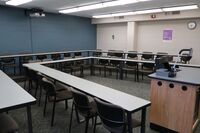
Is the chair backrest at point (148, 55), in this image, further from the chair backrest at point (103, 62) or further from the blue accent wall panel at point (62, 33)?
the blue accent wall panel at point (62, 33)

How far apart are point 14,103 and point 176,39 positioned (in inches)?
258

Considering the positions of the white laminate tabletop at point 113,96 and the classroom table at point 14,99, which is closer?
the classroom table at point 14,99

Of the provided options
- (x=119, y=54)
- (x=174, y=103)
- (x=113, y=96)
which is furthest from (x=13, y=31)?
(x=174, y=103)

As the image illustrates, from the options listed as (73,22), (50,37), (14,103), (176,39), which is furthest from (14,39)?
(176,39)

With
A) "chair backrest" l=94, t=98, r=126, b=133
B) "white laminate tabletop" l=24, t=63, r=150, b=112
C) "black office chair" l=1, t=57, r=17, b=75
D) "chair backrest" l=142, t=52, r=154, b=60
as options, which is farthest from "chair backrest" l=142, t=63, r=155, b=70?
"black office chair" l=1, t=57, r=17, b=75

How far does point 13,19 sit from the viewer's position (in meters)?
6.18

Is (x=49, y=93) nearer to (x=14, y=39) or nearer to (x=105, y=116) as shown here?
(x=105, y=116)

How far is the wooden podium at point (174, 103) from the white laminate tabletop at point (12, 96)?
186 cm

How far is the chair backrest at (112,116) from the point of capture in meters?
1.70

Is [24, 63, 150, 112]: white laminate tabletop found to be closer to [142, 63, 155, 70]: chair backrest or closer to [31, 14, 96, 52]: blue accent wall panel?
[142, 63, 155, 70]: chair backrest

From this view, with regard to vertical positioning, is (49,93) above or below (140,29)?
below

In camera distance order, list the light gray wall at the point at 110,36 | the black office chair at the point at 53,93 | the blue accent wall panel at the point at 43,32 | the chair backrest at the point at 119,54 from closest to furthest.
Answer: the black office chair at the point at 53,93
the blue accent wall panel at the point at 43,32
the chair backrest at the point at 119,54
the light gray wall at the point at 110,36

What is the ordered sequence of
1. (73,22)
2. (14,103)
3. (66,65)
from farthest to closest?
(73,22)
(66,65)
(14,103)

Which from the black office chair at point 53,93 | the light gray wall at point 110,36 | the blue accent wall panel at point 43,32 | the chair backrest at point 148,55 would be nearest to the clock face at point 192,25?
the chair backrest at point 148,55
